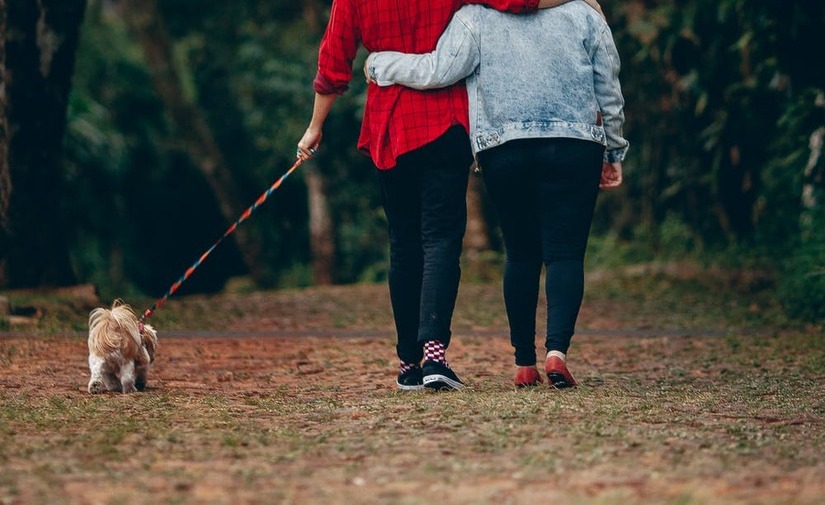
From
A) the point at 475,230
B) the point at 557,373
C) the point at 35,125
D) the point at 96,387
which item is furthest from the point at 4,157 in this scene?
the point at 475,230

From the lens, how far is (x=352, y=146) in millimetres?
21453

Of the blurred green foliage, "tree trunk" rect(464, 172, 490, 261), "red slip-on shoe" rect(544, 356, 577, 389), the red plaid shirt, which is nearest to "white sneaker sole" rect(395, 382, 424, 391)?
"red slip-on shoe" rect(544, 356, 577, 389)

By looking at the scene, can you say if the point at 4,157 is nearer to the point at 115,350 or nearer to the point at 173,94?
the point at 115,350

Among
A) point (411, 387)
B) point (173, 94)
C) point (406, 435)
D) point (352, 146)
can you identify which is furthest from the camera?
point (173, 94)

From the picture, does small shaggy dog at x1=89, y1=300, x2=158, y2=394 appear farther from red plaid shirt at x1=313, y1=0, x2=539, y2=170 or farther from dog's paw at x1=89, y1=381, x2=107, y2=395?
red plaid shirt at x1=313, y1=0, x2=539, y2=170

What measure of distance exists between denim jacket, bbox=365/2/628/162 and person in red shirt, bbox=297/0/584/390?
0.24 ft

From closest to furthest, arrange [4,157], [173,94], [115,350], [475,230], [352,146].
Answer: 1. [115,350]
2. [4,157]
3. [475,230]
4. [352,146]
5. [173,94]

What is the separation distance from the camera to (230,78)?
25453 millimetres

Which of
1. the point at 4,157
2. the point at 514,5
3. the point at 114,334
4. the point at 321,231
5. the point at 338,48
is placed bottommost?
the point at 321,231

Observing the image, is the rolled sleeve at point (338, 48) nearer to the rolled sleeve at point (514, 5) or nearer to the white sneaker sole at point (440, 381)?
the rolled sleeve at point (514, 5)

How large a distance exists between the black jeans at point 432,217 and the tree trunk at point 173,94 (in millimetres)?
15785

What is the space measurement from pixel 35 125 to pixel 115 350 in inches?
174

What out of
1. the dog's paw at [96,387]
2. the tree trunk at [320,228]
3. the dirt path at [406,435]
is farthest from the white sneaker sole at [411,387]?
the tree trunk at [320,228]

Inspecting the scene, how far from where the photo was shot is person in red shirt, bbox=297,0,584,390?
19.3ft
